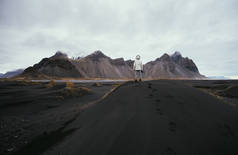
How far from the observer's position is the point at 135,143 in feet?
5.78

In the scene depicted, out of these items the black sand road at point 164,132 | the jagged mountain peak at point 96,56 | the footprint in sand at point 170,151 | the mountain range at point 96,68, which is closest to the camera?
the footprint in sand at point 170,151

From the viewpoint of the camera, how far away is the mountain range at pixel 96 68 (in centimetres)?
5998

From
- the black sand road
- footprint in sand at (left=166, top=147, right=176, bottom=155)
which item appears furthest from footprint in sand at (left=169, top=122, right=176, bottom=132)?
footprint in sand at (left=166, top=147, right=176, bottom=155)

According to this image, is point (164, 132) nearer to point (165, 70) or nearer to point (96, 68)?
point (96, 68)

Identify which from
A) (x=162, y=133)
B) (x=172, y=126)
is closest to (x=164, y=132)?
(x=162, y=133)

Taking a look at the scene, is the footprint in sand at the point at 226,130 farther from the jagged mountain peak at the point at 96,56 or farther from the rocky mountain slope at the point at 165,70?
the rocky mountain slope at the point at 165,70

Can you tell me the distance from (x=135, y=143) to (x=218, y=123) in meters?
1.97

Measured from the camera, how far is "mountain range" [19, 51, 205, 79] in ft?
197

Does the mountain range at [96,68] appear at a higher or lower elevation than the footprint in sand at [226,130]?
higher

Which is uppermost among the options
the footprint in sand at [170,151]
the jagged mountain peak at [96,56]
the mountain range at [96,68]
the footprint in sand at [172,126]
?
the jagged mountain peak at [96,56]

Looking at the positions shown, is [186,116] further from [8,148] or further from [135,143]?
[8,148]

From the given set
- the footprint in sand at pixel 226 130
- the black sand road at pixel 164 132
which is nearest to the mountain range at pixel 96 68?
the black sand road at pixel 164 132

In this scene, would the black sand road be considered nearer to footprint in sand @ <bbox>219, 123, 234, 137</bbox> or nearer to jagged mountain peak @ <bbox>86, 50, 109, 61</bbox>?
footprint in sand @ <bbox>219, 123, 234, 137</bbox>

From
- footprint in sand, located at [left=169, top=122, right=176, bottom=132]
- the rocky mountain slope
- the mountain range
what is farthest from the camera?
the rocky mountain slope
